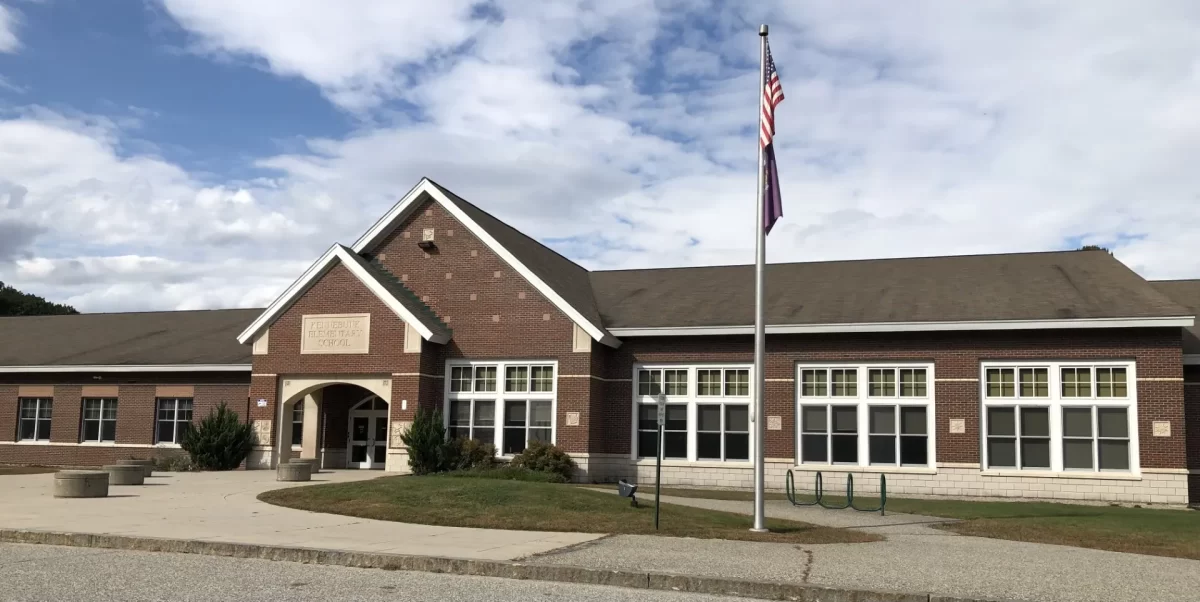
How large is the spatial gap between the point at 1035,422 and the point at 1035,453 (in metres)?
0.77

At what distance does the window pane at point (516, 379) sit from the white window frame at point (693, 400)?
303cm

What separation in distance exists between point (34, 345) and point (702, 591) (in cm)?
3433

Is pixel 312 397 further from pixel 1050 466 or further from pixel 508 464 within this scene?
pixel 1050 466

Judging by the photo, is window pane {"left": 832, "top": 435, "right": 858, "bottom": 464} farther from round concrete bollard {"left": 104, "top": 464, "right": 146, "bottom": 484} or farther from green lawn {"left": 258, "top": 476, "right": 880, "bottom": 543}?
round concrete bollard {"left": 104, "top": 464, "right": 146, "bottom": 484}

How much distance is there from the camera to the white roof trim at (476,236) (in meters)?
27.7

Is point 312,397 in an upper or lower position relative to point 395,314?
lower

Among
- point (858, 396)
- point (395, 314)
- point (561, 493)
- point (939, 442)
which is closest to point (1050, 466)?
point (939, 442)

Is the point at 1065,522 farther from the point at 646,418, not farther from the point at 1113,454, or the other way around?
the point at 646,418

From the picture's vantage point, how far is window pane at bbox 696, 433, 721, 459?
2822 cm

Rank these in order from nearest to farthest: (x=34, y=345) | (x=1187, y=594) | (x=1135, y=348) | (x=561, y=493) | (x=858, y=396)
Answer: (x=1187, y=594)
(x=561, y=493)
(x=1135, y=348)
(x=858, y=396)
(x=34, y=345)

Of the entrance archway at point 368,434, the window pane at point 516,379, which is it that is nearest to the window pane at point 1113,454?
the window pane at point 516,379

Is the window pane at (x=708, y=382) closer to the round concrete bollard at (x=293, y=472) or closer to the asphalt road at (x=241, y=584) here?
the round concrete bollard at (x=293, y=472)

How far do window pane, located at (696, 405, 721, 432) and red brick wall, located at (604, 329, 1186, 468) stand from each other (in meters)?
1.34

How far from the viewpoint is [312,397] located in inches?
1190
